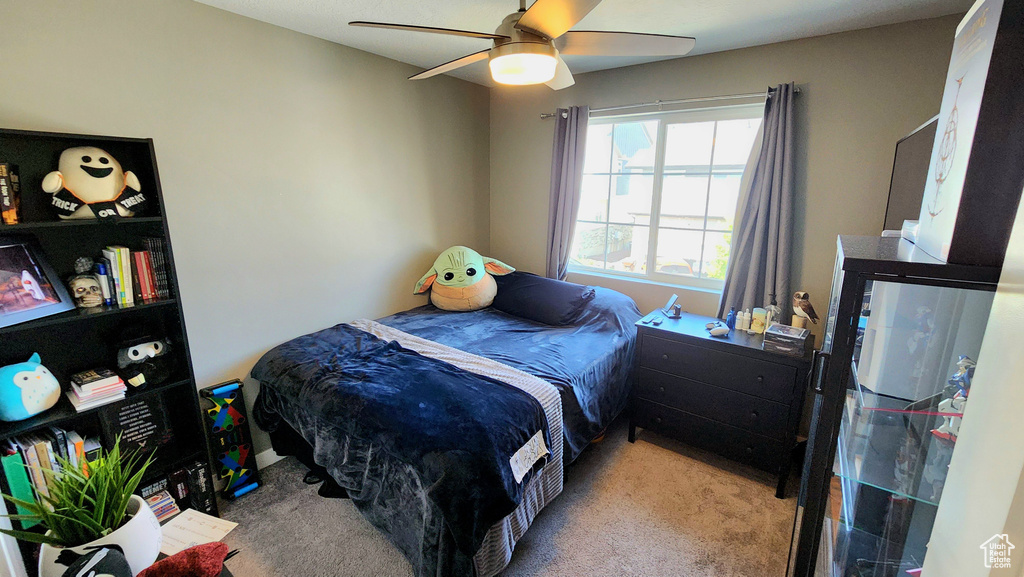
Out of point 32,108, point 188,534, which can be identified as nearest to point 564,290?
point 188,534

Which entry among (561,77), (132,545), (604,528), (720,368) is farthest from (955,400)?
(132,545)

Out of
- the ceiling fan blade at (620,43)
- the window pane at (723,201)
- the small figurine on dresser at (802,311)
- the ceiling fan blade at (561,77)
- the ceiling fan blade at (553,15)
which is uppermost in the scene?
the ceiling fan blade at (620,43)

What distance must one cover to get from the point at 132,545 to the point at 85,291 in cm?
128

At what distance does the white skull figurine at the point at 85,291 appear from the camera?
→ 1645 mm

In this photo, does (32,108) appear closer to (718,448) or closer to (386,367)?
(386,367)

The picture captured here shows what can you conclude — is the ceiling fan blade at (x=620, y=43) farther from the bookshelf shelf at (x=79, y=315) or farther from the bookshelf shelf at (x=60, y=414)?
the bookshelf shelf at (x=60, y=414)

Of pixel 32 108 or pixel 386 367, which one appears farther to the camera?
pixel 386 367

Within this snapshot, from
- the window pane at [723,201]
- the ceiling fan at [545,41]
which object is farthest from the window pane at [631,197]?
the ceiling fan at [545,41]

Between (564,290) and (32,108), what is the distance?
2.64 metres

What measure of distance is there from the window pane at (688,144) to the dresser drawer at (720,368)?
1.21 meters

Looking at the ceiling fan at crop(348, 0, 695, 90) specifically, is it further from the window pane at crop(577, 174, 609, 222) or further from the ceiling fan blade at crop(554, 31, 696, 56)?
the window pane at crop(577, 174, 609, 222)

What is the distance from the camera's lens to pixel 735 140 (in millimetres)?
2578

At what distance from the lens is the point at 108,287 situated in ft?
5.60

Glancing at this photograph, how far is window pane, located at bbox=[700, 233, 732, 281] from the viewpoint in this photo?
2697 mm
